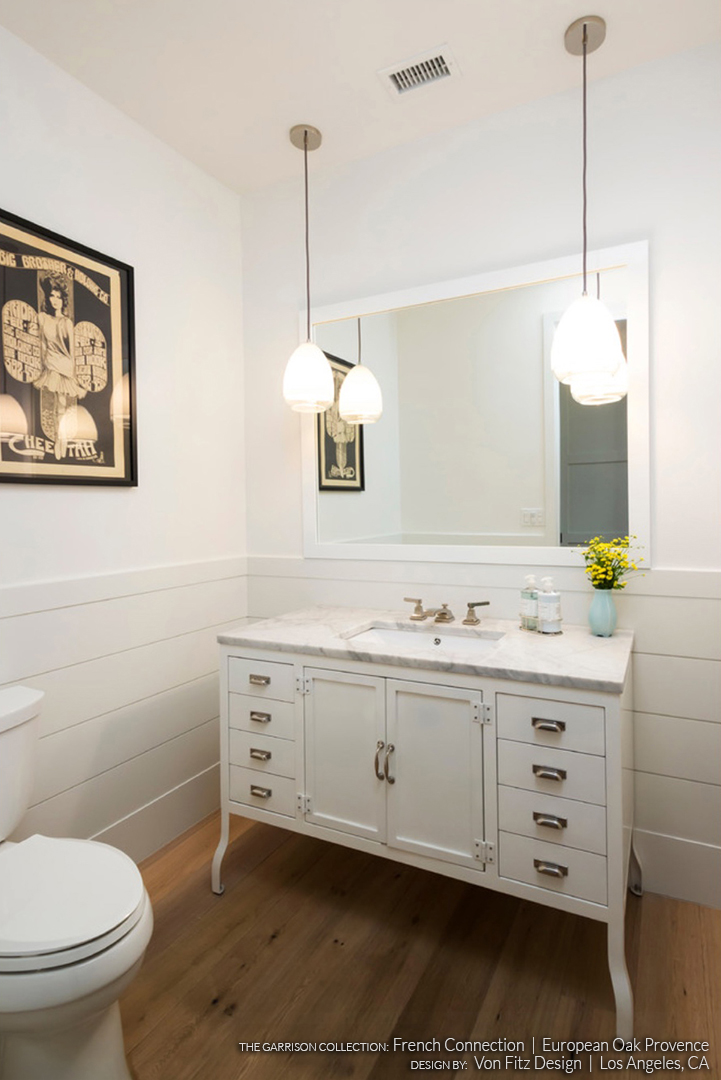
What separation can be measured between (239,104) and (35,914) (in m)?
2.35

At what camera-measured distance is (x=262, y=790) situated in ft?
6.26

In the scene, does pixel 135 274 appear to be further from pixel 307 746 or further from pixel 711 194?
pixel 711 194

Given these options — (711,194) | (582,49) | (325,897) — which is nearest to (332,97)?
(582,49)

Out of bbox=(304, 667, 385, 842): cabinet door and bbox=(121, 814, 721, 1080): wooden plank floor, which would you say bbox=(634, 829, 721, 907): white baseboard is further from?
bbox=(304, 667, 385, 842): cabinet door

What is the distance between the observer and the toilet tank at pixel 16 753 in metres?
1.46

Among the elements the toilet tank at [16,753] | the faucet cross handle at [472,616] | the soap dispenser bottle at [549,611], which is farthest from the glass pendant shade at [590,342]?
the toilet tank at [16,753]

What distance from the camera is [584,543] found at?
197 centimetres

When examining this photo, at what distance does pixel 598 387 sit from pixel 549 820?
1165mm

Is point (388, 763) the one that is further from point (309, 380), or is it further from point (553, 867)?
point (309, 380)

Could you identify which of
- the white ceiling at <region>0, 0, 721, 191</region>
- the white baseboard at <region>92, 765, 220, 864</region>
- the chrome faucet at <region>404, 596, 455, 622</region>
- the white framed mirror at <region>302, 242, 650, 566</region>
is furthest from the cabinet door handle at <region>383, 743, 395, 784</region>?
the white ceiling at <region>0, 0, 721, 191</region>

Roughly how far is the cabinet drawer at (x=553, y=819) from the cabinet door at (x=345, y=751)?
0.36 m

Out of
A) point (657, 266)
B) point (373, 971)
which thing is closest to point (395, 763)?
point (373, 971)

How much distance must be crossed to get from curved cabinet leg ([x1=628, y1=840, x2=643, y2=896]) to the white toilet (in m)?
1.46

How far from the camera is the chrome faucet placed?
2.06 metres
